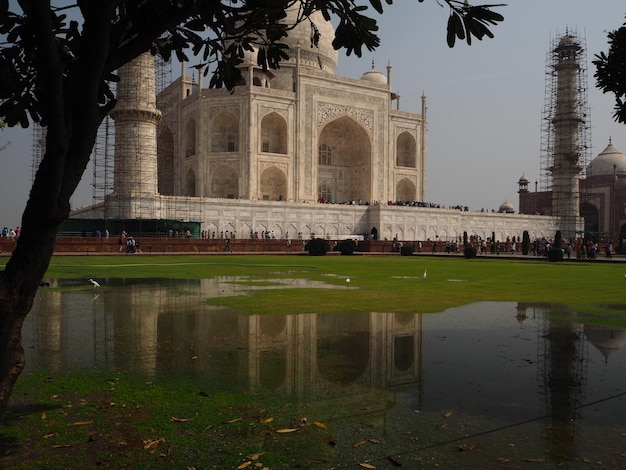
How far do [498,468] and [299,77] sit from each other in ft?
139

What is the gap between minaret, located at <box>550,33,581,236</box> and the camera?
4791 centimetres

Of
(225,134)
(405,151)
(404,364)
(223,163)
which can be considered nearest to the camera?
(404,364)

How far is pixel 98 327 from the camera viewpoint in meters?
6.23

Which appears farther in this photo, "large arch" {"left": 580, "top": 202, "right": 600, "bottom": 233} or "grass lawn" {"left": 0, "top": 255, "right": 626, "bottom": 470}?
"large arch" {"left": 580, "top": 202, "right": 600, "bottom": 233}

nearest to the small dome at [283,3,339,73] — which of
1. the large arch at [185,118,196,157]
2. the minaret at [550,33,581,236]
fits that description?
the large arch at [185,118,196,157]

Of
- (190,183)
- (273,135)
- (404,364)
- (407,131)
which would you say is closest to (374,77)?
(407,131)

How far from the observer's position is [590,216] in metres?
58.5

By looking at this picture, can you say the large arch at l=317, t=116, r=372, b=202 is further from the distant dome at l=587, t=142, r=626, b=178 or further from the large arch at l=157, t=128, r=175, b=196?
the distant dome at l=587, t=142, r=626, b=178

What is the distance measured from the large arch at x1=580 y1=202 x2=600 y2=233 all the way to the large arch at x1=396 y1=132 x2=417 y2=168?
2171 centimetres

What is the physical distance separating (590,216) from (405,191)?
75.5 feet

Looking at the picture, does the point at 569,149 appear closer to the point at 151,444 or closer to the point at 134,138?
the point at 134,138

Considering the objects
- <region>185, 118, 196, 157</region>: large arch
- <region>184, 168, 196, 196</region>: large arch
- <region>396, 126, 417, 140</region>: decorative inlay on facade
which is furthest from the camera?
<region>396, 126, 417, 140</region>: decorative inlay on facade

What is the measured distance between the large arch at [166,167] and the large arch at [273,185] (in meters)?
9.02

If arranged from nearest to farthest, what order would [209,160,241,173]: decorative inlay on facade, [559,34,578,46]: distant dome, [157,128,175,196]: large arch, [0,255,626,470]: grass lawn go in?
[0,255,626,470]: grass lawn → [209,160,241,173]: decorative inlay on facade → [157,128,175,196]: large arch → [559,34,578,46]: distant dome
